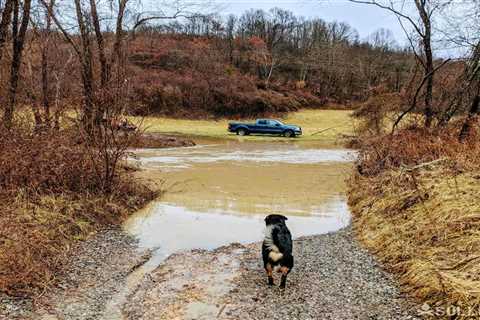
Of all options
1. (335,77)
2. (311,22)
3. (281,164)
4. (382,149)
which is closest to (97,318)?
(382,149)

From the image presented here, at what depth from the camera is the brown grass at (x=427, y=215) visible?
5.21m

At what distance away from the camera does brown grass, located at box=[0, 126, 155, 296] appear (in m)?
5.88

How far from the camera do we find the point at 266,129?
116 ft

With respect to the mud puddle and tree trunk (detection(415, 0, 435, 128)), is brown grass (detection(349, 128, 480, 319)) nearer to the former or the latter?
the mud puddle

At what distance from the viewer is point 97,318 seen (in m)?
5.06

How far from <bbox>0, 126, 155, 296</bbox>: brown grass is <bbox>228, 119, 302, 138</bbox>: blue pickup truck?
2399cm

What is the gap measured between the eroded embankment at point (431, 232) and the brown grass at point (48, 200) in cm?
499

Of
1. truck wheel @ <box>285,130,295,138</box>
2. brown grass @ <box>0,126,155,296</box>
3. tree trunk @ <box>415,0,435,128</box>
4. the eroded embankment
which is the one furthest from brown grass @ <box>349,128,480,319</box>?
truck wheel @ <box>285,130,295,138</box>

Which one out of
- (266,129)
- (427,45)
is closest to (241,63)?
(266,129)

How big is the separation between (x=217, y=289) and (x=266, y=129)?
29.9 meters

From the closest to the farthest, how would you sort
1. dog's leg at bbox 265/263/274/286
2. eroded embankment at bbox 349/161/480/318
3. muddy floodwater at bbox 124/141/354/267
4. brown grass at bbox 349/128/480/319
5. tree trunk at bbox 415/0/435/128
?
eroded embankment at bbox 349/161/480/318
brown grass at bbox 349/128/480/319
dog's leg at bbox 265/263/274/286
muddy floodwater at bbox 124/141/354/267
tree trunk at bbox 415/0/435/128

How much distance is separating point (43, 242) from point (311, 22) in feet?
239

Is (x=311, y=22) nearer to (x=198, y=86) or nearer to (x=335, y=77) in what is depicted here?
(x=335, y=77)

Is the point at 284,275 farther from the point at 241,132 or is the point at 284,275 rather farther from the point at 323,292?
the point at 241,132
